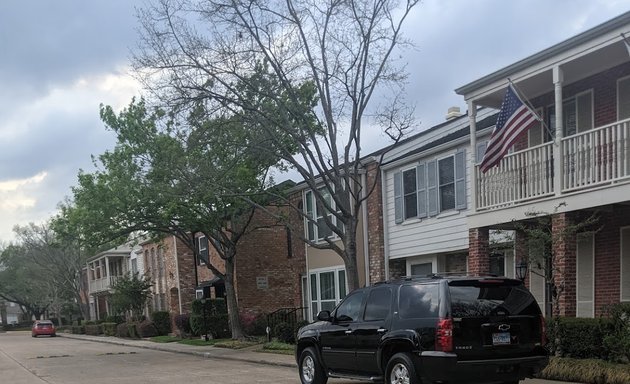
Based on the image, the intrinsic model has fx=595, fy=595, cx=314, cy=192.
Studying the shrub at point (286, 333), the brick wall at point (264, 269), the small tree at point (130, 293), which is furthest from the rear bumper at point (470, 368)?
the small tree at point (130, 293)

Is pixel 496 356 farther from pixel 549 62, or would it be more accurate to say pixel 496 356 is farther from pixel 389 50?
Answer: pixel 389 50

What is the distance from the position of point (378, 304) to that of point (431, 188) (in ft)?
28.8

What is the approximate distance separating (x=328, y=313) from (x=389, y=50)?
815cm

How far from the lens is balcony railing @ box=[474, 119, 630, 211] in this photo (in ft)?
35.4

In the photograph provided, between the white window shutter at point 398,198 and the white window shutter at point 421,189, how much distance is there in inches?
34.5

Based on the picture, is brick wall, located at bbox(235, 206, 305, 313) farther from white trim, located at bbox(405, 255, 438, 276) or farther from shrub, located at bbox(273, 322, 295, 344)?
white trim, located at bbox(405, 255, 438, 276)

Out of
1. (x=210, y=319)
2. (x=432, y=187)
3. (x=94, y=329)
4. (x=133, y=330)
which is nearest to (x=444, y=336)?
(x=432, y=187)

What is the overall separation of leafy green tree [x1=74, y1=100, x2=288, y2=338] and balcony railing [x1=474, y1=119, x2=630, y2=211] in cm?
642

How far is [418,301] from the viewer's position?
8.47m

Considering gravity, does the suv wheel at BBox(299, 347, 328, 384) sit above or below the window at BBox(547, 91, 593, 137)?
below

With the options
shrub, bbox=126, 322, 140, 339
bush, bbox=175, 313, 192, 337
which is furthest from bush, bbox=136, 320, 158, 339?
bush, bbox=175, 313, 192, 337

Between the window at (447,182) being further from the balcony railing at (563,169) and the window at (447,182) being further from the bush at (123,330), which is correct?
the bush at (123,330)

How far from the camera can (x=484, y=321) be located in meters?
7.93

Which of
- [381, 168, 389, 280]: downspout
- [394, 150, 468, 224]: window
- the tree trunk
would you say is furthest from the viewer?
the tree trunk
